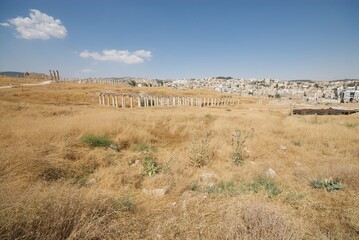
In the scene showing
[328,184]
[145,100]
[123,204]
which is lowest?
[328,184]

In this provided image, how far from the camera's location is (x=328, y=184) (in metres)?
4.90

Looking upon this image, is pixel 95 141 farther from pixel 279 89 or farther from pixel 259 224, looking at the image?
pixel 279 89

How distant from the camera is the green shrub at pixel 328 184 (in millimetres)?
4727

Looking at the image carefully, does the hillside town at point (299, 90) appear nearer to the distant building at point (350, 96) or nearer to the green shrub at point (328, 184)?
the distant building at point (350, 96)

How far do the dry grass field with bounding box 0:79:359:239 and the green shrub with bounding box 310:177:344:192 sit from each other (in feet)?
0.08

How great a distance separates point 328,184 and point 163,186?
13.5 ft

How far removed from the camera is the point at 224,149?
28.0 ft

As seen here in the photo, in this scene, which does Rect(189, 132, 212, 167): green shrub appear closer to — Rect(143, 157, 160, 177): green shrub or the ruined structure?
Rect(143, 157, 160, 177): green shrub

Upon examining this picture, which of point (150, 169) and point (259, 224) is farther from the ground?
point (259, 224)

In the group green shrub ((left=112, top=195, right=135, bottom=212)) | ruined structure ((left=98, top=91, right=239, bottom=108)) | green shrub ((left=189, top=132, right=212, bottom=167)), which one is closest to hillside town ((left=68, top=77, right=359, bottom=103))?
ruined structure ((left=98, top=91, right=239, bottom=108))

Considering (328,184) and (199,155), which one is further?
(199,155)

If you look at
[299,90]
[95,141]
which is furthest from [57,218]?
[299,90]

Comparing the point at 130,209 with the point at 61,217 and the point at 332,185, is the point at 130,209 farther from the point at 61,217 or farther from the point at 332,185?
the point at 332,185

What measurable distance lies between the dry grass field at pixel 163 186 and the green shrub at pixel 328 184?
24 millimetres
